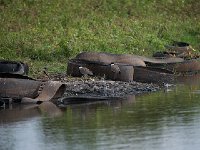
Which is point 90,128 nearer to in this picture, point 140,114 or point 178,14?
point 140,114

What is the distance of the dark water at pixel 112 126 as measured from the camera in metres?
15.7

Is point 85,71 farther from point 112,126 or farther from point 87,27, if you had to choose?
point 87,27

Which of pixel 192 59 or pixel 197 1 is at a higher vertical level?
pixel 197 1

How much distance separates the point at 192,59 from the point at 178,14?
1103 centimetres

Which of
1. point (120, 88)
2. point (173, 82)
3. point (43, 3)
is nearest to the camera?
point (120, 88)

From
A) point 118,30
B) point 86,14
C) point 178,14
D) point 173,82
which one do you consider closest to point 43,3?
point 86,14

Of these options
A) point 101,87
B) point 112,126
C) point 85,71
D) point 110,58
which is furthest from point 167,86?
point 112,126

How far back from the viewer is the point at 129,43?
31.9 m

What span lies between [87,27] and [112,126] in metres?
16.0

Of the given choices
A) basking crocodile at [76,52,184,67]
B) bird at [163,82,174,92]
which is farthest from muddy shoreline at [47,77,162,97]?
basking crocodile at [76,52,184,67]

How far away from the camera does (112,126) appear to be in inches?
694

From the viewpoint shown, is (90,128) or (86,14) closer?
(90,128)

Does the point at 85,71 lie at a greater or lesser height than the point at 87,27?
lesser

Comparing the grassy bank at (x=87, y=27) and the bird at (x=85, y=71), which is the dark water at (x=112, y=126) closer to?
the bird at (x=85, y=71)
